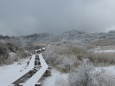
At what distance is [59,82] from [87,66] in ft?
3.25

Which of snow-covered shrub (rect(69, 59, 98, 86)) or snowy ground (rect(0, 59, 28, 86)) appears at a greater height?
snow-covered shrub (rect(69, 59, 98, 86))

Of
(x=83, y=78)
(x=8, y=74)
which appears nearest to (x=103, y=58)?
(x=8, y=74)

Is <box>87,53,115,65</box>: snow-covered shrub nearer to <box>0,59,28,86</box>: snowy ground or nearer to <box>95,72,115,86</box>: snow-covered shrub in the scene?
<box>0,59,28,86</box>: snowy ground

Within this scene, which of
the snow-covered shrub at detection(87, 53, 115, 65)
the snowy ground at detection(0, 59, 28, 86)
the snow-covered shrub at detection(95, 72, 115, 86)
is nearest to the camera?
the snow-covered shrub at detection(95, 72, 115, 86)

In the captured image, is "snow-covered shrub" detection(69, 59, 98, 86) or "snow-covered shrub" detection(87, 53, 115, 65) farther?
"snow-covered shrub" detection(87, 53, 115, 65)

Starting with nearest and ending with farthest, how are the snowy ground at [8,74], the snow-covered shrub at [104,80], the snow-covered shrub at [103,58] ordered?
the snow-covered shrub at [104,80], the snowy ground at [8,74], the snow-covered shrub at [103,58]

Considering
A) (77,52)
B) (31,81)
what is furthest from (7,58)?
(31,81)

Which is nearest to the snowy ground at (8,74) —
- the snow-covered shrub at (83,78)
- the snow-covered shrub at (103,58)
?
the snow-covered shrub at (83,78)

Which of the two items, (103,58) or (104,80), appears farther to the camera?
(103,58)

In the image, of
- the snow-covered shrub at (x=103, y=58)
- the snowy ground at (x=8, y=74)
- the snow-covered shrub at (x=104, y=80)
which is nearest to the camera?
the snow-covered shrub at (x=104, y=80)

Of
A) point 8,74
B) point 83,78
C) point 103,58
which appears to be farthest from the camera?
point 103,58

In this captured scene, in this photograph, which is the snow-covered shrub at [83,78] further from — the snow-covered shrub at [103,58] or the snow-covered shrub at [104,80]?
the snow-covered shrub at [103,58]

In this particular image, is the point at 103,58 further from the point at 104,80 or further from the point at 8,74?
the point at 104,80

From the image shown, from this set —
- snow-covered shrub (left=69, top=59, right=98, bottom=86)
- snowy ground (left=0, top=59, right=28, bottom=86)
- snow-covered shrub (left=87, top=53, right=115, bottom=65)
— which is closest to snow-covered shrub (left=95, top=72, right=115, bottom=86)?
snow-covered shrub (left=69, top=59, right=98, bottom=86)
